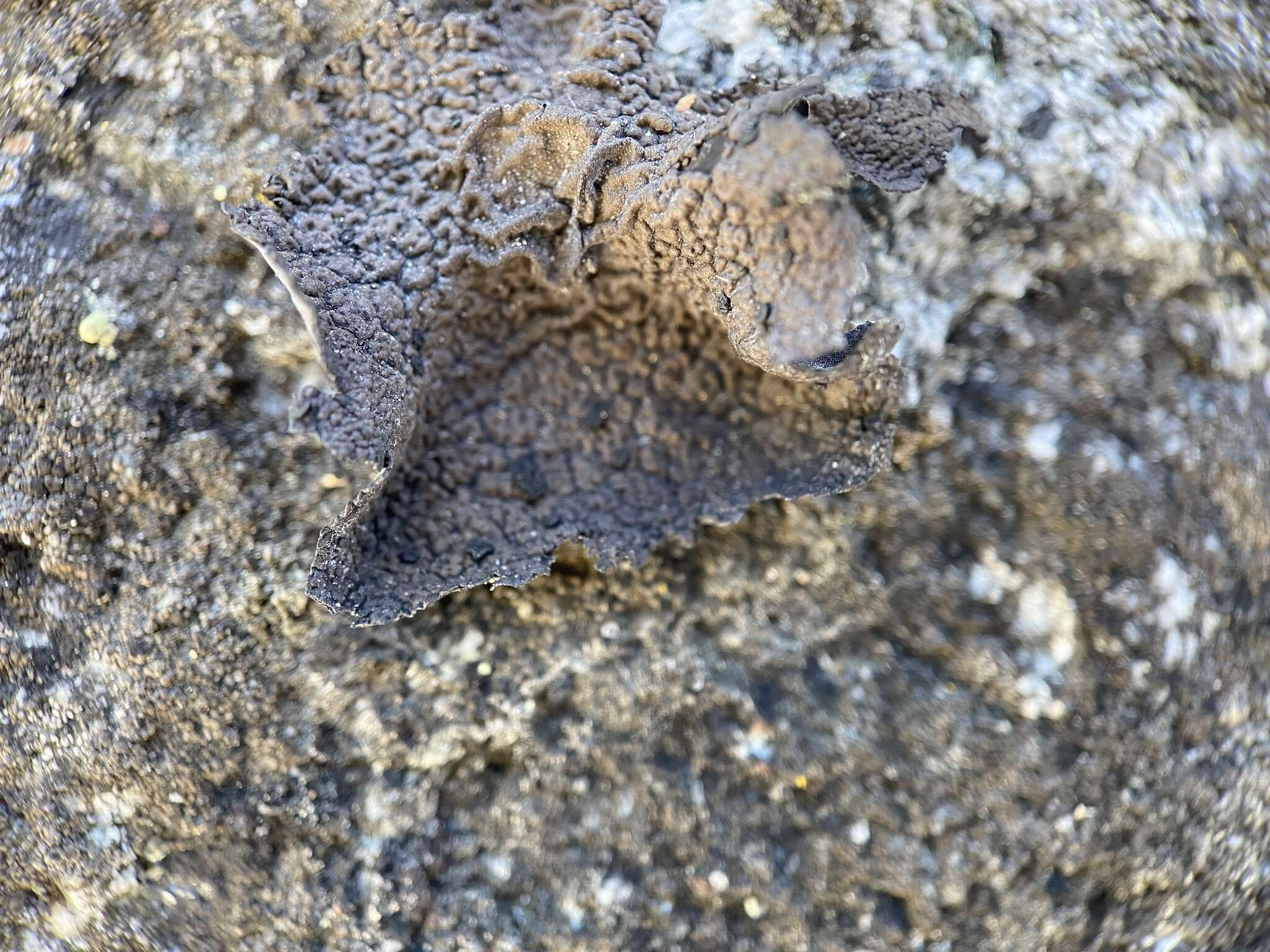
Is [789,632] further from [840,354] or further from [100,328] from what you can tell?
[100,328]

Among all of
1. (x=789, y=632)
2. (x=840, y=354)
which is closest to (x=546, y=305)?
(x=840, y=354)

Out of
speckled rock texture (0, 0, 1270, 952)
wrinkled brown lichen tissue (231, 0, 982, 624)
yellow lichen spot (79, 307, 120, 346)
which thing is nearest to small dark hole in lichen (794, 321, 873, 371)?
wrinkled brown lichen tissue (231, 0, 982, 624)

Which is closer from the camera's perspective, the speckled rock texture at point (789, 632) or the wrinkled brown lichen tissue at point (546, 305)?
the wrinkled brown lichen tissue at point (546, 305)

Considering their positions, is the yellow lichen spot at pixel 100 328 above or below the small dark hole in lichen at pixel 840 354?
below

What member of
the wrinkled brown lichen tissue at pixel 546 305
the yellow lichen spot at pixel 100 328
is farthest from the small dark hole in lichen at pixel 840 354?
the yellow lichen spot at pixel 100 328

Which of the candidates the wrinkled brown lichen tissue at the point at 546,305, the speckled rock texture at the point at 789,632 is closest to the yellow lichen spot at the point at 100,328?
the speckled rock texture at the point at 789,632

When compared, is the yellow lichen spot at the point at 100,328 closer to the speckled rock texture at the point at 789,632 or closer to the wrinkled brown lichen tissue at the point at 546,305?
the speckled rock texture at the point at 789,632
